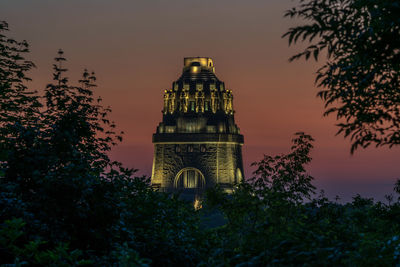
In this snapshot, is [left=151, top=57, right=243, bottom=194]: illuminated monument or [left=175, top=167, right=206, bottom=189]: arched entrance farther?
[left=151, top=57, right=243, bottom=194]: illuminated monument

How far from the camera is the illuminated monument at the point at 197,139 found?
221 feet

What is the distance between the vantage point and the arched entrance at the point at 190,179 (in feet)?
221

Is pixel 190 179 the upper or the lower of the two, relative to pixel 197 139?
lower

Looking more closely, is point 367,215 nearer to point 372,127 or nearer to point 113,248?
point 372,127

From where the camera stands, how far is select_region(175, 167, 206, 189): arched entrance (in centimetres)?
6725

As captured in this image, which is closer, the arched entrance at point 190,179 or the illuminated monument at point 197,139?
the arched entrance at point 190,179

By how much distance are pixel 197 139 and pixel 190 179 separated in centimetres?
538

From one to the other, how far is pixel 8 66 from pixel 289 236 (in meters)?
21.3

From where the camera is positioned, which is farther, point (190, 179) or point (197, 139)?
point (197, 139)

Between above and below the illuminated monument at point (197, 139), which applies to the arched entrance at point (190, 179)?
below

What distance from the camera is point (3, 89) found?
25.3m

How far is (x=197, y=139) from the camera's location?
6838 centimetres

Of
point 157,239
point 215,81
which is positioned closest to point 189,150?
point 215,81

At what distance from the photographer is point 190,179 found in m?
67.8
